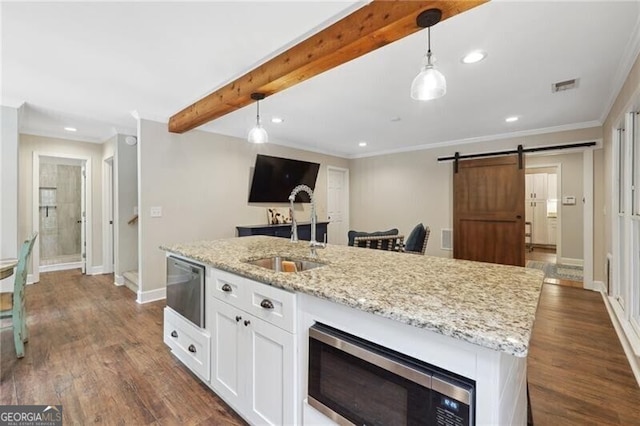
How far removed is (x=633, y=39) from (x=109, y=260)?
273 inches

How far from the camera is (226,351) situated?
1.72 meters

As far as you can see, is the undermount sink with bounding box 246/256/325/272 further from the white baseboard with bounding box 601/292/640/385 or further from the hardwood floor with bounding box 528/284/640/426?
the white baseboard with bounding box 601/292/640/385

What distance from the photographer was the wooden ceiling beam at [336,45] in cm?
153

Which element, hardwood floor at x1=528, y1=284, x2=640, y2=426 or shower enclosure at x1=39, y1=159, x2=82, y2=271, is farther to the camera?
shower enclosure at x1=39, y1=159, x2=82, y2=271

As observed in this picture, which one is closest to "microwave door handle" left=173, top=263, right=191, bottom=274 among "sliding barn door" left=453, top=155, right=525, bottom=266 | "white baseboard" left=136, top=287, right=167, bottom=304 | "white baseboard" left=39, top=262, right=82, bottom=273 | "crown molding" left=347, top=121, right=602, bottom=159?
"white baseboard" left=136, top=287, right=167, bottom=304

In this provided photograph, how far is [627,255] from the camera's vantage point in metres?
2.59

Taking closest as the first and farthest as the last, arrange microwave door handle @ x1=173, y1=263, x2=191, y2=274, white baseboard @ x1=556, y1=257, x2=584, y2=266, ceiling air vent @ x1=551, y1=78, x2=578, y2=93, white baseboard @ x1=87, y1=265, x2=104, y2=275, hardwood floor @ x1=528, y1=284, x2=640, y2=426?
hardwood floor @ x1=528, y1=284, x2=640, y2=426 → microwave door handle @ x1=173, y1=263, x2=191, y2=274 → ceiling air vent @ x1=551, y1=78, x2=578, y2=93 → white baseboard @ x1=87, y1=265, x2=104, y2=275 → white baseboard @ x1=556, y1=257, x2=584, y2=266

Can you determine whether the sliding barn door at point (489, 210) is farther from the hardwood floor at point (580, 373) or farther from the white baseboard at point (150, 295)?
the white baseboard at point (150, 295)

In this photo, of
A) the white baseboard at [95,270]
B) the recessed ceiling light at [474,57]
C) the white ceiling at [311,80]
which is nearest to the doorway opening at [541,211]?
the white ceiling at [311,80]

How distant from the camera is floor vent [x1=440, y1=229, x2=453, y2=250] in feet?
17.4

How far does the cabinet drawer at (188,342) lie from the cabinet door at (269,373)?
1.52ft

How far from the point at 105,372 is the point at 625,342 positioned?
4.13m

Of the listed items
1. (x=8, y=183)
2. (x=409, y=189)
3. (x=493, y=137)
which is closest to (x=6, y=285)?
(x=8, y=183)

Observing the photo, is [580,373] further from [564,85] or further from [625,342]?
[564,85]
